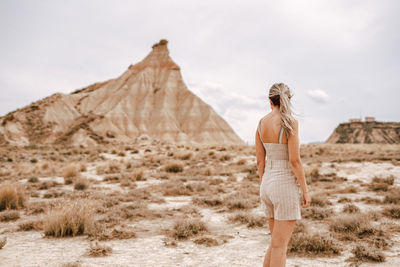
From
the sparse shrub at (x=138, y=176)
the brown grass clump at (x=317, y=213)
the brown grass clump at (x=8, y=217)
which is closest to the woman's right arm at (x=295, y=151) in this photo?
the brown grass clump at (x=317, y=213)

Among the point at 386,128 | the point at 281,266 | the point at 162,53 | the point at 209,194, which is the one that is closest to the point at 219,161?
the point at 209,194

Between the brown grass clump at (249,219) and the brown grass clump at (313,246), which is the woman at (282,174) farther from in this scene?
the brown grass clump at (249,219)

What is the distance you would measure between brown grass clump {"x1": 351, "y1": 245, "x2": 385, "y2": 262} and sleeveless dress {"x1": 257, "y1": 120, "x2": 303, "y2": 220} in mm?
2304

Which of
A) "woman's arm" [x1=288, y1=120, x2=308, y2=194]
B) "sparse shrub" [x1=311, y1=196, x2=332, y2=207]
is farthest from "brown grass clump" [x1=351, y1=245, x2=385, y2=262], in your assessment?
"sparse shrub" [x1=311, y1=196, x2=332, y2=207]

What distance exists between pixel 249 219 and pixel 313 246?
179 centimetres

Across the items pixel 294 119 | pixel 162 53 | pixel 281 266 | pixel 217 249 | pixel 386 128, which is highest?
pixel 162 53

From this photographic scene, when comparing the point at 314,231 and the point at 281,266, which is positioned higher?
the point at 281,266

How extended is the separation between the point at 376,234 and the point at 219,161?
47.5 feet

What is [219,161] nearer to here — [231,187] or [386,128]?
[231,187]

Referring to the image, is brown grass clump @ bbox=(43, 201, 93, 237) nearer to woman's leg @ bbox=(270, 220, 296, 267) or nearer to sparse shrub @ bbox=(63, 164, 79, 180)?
woman's leg @ bbox=(270, 220, 296, 267)

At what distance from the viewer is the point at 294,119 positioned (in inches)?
104

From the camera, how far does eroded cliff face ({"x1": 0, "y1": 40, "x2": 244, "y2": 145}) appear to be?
46938 mm

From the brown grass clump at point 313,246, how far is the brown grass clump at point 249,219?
139cm

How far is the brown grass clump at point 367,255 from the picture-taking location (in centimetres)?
413
